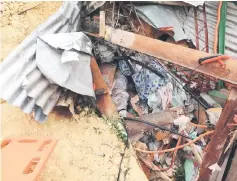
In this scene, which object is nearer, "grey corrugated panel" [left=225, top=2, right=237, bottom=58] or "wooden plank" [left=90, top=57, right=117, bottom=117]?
"wooden plank" [left=90, top=57, right=117, bottom=117]

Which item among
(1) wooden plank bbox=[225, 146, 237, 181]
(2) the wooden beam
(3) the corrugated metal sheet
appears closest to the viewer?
(2) the wooden beam

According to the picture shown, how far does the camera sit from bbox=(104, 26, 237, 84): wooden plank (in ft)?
11.9

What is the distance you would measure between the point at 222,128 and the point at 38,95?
204 centimetres

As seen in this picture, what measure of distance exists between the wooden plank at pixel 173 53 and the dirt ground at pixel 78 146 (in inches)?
44.1

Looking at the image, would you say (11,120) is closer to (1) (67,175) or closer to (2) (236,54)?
(1) (67,175)

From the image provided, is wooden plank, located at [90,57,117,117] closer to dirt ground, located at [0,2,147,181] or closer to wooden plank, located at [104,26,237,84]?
dirt ground, located at [0,2,147,181]

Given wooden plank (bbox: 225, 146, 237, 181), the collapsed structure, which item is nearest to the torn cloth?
the collapsed structure

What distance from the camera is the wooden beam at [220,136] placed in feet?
11.0

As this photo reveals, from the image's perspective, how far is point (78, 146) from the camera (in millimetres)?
3725

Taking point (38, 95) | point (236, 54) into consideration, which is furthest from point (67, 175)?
point (236, 54)

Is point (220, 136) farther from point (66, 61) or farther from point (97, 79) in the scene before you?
point (66, 61)

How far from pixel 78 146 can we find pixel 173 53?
1.64m

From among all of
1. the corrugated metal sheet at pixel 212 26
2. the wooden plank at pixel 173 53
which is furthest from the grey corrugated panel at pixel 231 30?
the wooden plank at pixel 173 53

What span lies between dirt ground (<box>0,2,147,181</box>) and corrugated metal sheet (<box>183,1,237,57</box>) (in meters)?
2.33
